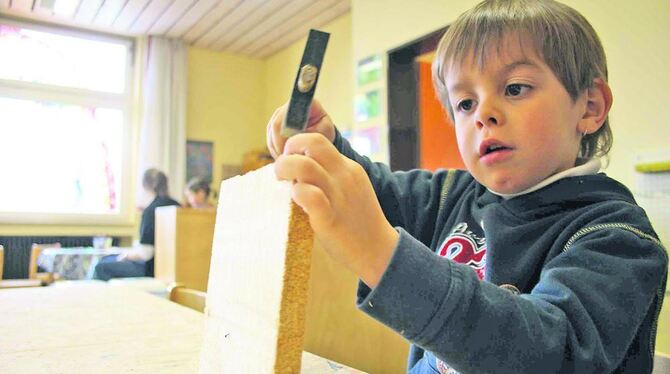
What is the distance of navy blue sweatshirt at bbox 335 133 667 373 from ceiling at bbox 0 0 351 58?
13.0 ft

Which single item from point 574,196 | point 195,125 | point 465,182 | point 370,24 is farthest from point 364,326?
point 195,125

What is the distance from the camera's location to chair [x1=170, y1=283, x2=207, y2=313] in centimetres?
115

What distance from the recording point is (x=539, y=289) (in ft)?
1.39

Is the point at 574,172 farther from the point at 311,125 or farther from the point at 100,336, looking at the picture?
the point at 100,336

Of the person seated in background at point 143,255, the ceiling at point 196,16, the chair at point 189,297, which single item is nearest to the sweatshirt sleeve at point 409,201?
the chair at point 189,297

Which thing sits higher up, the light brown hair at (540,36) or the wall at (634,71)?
the wall at (634,71)

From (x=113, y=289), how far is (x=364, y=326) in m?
0.69

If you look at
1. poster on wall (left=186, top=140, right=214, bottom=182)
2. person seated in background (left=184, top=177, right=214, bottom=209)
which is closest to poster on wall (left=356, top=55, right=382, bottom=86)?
person seated in background (left=184, top=177, right=214, bottom=209)

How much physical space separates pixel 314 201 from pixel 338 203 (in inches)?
0.6

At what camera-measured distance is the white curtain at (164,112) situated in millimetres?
4965

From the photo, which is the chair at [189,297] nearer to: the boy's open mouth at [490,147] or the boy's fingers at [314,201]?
the boy's open mouth at [490,147]

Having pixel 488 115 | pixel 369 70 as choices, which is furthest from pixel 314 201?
pixel 369 70

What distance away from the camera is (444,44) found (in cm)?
66

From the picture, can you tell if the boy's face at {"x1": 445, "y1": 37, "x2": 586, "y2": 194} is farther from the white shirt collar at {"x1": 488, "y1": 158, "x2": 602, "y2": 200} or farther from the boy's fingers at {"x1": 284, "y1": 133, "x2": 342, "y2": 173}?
the boy's fingers at {"x1": 284, "y1": 133, "x2": 342, "y2": 173}
